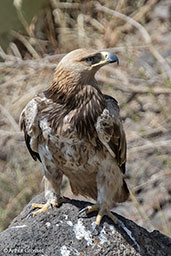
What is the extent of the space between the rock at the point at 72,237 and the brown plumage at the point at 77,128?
0.37 feet

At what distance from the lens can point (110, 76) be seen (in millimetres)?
8219

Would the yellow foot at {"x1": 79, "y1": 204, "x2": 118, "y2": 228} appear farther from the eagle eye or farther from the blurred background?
the blurred background

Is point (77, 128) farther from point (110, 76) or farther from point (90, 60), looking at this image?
point (110, 76)

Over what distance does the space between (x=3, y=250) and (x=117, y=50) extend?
5.34 metres

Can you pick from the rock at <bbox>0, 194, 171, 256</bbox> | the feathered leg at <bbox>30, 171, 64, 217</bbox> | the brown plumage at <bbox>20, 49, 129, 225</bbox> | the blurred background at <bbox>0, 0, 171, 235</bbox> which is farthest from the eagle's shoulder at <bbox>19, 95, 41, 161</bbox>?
the blurred background at <bbox>0, 0, 171, 235</bbox>

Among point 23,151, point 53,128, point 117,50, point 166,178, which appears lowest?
point 166,178

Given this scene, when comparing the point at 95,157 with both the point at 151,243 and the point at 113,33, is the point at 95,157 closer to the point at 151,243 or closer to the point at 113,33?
the point at 151,243

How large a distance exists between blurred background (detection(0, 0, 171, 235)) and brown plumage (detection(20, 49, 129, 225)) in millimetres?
2564

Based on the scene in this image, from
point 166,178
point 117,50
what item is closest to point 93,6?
point 117,50

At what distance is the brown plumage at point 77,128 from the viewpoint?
376 cm

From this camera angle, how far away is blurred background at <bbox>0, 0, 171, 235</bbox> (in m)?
7.04

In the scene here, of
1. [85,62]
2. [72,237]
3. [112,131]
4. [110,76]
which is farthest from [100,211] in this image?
[110,76]

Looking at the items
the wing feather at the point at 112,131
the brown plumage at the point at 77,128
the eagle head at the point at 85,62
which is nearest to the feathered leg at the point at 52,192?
the brown plumage at the point at 77,128

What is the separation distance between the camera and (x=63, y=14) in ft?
30.1
